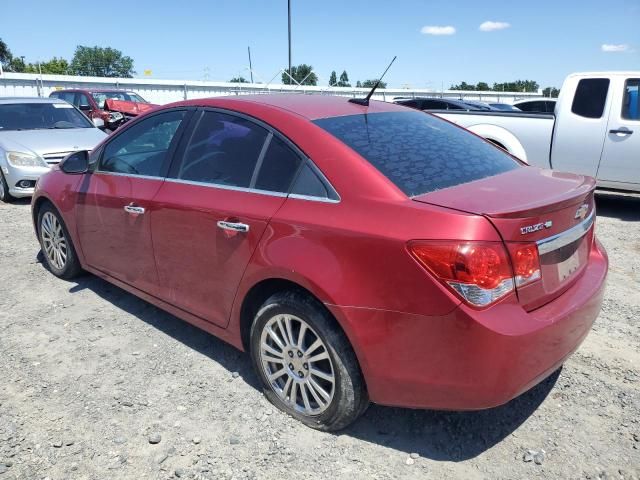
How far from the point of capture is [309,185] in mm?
2613

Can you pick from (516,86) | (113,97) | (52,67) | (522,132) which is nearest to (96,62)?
(52,67)

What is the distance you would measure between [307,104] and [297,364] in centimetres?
149

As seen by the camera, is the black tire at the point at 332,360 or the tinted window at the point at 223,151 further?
the tinted window at the point at 223,151

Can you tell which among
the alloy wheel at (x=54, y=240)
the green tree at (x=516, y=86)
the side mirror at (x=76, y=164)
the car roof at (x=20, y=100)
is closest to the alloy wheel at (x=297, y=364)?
the side mirror at (x=76, y=164)

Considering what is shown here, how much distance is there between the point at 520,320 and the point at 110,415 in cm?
216

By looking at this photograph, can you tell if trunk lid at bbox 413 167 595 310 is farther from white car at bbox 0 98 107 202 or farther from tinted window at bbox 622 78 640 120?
white car at bbox 0 98 107 202

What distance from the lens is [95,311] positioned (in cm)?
420

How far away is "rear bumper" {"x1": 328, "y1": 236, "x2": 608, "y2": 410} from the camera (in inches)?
83.0

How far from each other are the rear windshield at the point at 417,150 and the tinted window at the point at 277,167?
0.23 m

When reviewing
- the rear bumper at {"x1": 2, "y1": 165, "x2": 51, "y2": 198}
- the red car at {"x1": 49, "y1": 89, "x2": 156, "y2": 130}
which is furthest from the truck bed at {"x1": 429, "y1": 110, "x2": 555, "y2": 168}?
the red car at {"x1": 49, "y1": 89, "x2": 156, "y2": 130}

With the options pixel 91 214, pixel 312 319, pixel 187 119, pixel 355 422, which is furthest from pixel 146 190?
pixel 355 422

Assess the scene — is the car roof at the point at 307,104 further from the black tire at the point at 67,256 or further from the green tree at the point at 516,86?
the green tree at the point at 516,86

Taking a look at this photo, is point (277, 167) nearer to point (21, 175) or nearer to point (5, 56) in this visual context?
point (21, 175)

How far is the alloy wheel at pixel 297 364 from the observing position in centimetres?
261
